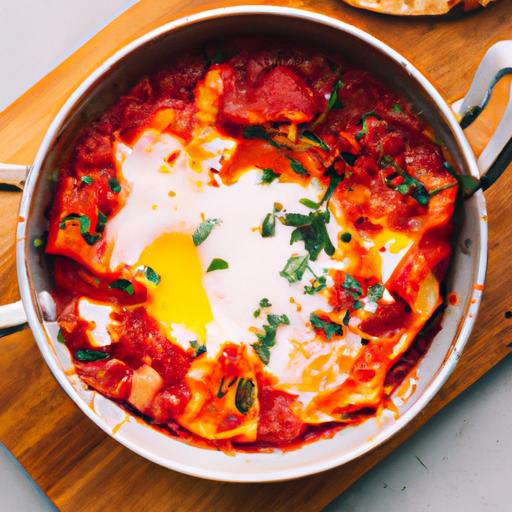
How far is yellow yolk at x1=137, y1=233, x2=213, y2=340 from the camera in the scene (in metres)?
2.02

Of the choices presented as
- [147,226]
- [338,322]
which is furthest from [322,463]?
[147,226]

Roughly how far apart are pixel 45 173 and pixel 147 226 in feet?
1.07

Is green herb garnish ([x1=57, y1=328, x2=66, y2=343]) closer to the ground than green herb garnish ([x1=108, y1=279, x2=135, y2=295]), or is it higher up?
closer to the ground

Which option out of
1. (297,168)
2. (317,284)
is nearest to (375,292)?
(317,284)

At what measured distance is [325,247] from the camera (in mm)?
2008

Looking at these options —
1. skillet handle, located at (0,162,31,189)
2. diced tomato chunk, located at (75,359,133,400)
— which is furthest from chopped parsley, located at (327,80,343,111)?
diced tomato chunk, located at (75,359,133,400)

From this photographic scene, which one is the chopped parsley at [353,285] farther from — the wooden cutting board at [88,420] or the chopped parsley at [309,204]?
the wooden cutting board at [88,420]

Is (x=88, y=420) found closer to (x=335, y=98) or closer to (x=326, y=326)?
(x=326, y=326)

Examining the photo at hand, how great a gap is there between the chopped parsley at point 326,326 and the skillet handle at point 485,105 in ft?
1.96

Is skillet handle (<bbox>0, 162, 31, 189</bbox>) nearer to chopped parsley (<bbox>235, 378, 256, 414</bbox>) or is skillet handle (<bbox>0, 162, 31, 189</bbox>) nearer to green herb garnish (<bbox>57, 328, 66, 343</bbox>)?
green herb garnish (<bbox>57, 328, 66, 343</bbox>)

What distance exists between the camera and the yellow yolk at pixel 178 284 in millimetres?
2016

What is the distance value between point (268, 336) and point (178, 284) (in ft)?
1.05

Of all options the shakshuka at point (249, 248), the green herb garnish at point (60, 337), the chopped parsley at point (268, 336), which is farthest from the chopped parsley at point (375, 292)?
the green herb garnish at point (60, 337)

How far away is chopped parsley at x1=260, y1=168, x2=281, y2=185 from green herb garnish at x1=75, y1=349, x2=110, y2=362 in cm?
72
